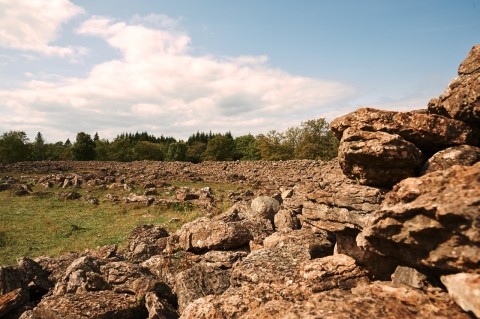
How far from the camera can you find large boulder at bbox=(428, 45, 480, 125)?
8281mm

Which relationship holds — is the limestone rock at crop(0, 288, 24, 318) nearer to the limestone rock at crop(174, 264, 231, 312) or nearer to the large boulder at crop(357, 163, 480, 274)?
the limestone rock at crop(174, 264, 231, 312)

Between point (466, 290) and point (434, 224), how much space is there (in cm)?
119

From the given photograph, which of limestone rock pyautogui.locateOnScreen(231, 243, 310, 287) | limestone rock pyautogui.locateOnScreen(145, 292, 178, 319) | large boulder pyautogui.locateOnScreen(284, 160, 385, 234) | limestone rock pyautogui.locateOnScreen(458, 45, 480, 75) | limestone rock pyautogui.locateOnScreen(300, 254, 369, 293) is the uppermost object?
limestone rock pyautogui.locateOnScreen(458, 45, 480, 75)

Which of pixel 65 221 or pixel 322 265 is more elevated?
pixel 322 265

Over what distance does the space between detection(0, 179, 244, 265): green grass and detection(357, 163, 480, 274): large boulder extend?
20582 mm

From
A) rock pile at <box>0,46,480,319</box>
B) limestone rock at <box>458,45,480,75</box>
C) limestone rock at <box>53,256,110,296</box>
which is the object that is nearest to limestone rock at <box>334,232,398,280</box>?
rock pile at <box>0,46,480,319</box>

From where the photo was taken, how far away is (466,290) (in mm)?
5426

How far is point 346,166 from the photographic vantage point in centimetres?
1009

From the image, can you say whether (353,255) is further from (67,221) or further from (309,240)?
(67,221)

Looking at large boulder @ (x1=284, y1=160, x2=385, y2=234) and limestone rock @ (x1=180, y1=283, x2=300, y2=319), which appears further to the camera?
large boulder @ (x1=284, y1=160, x2=385, y2=234)

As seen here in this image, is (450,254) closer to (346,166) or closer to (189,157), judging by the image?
(346,166)

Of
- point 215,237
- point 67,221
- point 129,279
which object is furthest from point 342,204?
point 67,221

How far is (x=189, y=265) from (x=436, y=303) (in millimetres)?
10504

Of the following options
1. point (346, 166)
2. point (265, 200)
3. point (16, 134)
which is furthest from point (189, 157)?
point (346, 166)
